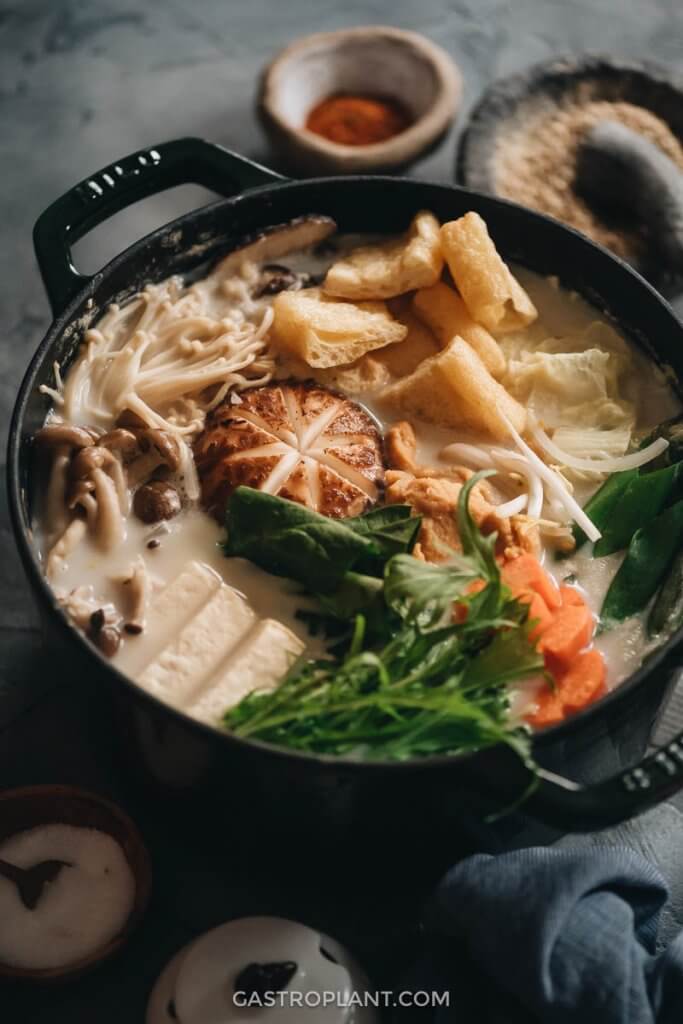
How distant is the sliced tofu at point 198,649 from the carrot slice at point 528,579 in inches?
21.0

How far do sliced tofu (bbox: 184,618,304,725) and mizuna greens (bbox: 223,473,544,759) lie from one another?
0.03 meters

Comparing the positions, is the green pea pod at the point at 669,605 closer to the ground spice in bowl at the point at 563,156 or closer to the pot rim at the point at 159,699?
the pot rim at the point at 159,699

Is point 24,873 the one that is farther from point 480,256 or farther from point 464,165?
point 464,165

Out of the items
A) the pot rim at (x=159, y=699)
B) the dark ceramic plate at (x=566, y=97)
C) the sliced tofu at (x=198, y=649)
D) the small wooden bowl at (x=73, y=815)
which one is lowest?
the small wooden bowl at (x=73, y=815)

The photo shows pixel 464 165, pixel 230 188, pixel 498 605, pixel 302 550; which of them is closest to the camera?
pixel 498 605

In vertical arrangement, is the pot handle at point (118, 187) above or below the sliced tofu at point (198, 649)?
above

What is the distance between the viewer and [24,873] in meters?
2.57

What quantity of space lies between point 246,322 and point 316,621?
2.89 ft

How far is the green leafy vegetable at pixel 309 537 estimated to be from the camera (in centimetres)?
248

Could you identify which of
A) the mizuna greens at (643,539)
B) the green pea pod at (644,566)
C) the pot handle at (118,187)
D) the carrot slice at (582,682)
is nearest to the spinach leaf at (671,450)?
the mizuna greens at (643,539)

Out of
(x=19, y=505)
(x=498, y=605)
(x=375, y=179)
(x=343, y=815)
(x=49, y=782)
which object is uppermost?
(x=375, y=179)

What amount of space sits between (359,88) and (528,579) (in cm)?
222

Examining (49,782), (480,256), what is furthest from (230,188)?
(49,782)

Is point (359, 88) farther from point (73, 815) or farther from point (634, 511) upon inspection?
point (73, 815)
